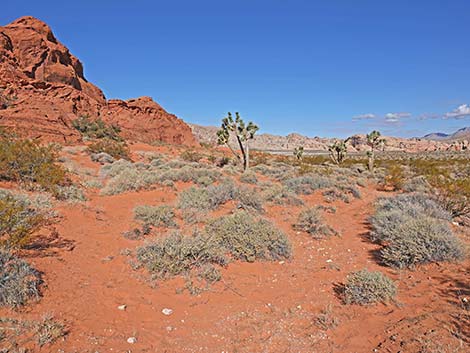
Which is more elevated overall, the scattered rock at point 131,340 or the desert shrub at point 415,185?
the desert shrub at point 415,185

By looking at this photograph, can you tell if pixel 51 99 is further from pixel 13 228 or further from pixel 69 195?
pixel 13 228

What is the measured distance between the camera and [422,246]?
5758 millimetres

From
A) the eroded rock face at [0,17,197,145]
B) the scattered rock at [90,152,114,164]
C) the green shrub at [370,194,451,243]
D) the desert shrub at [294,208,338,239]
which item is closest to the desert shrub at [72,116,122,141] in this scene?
the eroded rock face at [0,17,197,145]

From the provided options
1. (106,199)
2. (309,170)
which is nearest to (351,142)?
(309,170)

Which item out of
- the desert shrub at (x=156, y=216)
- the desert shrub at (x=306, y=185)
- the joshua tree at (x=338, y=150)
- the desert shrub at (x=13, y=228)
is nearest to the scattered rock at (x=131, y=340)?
the desert shrub at (x=13, y=228)

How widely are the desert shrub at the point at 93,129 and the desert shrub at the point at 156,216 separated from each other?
1060 inches

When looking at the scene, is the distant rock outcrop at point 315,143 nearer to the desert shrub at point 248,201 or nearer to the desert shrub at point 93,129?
the desert shrub at point 93,129

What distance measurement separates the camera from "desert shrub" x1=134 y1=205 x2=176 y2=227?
7.66 metres

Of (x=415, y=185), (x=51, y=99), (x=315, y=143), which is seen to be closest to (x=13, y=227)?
(x=415, y=185)

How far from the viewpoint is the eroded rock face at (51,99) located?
2445 centimetres

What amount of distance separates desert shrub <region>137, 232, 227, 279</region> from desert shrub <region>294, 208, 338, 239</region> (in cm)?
318

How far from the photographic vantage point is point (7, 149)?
10.4m

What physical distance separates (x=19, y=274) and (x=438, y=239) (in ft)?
24.5

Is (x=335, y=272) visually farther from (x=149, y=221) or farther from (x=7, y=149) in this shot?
(x=7, y=149)
